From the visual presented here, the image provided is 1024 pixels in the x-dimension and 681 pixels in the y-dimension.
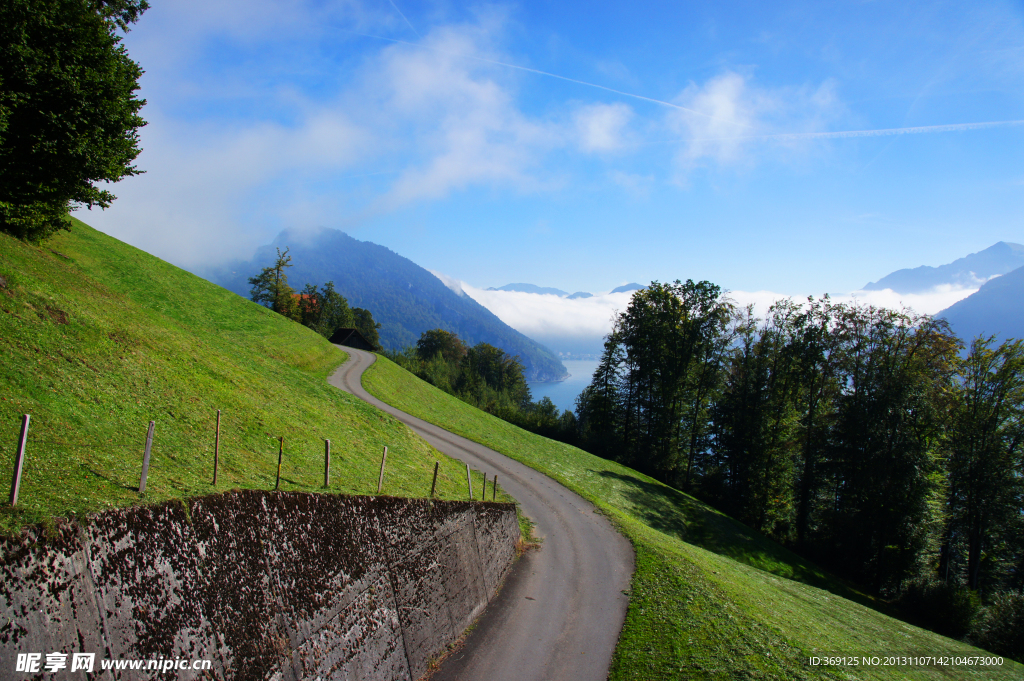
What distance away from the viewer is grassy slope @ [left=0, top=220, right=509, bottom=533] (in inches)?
330

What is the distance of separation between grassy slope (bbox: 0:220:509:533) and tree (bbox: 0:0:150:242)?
256 cm

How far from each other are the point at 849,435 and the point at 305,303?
96.9m

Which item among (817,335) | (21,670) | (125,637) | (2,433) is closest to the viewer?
(21,670)

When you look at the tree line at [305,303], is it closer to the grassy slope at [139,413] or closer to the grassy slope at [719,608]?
the grassy slope at [719,608]

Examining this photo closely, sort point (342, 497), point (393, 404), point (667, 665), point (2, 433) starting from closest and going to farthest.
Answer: point (2, 433)
point (342, 497)
point (667, 665)
point (393, 404)

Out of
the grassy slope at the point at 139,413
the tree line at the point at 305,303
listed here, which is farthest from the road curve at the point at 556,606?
the tree line at the point at 305,303

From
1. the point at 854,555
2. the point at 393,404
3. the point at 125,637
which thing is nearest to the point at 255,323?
the point at 393,404

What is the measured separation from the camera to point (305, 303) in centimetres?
10044

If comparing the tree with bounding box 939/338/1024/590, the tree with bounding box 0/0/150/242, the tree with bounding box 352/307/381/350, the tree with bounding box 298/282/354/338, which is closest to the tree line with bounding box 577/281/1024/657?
the tree with bounding box 939/338/1024/590

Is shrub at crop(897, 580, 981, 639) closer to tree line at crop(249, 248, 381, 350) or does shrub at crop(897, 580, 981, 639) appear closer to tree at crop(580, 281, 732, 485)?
tree at crop(580, 281, 732, 485)

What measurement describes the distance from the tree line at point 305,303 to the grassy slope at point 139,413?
56.5 m

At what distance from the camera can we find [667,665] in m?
13.0

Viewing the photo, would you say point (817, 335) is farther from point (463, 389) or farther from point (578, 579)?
point (463, 389)

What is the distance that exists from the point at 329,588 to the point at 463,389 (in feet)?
314
